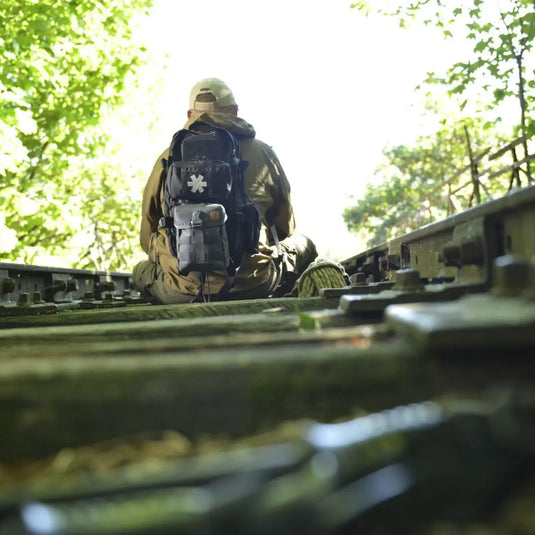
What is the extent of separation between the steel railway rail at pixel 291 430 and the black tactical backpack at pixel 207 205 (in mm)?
3207

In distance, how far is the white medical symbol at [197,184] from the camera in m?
4.78

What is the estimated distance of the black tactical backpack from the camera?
15.3ft

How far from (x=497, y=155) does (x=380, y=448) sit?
1078 centimetres

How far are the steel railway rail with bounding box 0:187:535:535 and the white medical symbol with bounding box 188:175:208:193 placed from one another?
340 centimetres

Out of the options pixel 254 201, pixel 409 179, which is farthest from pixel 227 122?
pixel 409 179

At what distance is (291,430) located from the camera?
1.00 m

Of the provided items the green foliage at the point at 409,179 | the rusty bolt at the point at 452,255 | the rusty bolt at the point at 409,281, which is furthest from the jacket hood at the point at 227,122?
the green foliage at the point at 409,179

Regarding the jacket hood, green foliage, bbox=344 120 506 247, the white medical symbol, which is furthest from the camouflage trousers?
green foliage, bbox=344 120 506 247

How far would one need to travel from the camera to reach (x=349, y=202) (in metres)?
36.8

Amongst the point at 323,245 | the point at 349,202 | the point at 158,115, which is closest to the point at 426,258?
the point at 158,115

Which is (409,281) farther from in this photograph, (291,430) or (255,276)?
(255,276)

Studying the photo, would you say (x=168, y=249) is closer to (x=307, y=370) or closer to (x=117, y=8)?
(x=307, y=370)

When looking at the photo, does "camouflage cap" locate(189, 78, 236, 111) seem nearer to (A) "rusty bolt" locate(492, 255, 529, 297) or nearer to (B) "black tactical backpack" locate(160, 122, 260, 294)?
(B) "black tactical backpack" locate(160, 122, 260, 294)

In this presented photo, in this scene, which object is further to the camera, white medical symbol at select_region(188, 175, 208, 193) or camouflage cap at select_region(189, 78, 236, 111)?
camouflage cap at select_region(189, 78, 236, 111)
